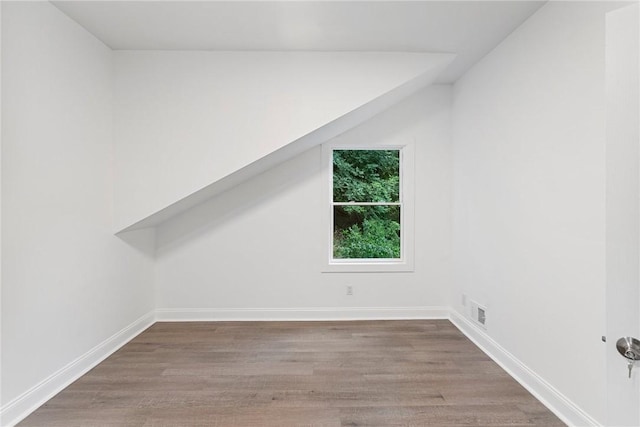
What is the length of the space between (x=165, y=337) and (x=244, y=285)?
2.94 feet

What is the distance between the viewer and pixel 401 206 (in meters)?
4.02

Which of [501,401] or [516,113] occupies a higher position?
[516,113]

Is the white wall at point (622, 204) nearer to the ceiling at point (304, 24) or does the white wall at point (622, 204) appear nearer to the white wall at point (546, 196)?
the white wall at point (546, 196)

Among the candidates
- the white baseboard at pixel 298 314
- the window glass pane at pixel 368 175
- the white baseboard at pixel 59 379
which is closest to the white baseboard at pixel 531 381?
the white baseboard at pixel 298 314

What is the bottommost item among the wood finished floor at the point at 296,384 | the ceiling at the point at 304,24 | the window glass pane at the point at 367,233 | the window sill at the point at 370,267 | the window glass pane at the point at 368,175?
the wood finished floor at the point at 296,384

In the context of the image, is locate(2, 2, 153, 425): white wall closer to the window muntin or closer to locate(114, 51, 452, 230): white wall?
locate(114, 51, 452, 230): white wall

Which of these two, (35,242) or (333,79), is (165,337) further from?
(333,79)

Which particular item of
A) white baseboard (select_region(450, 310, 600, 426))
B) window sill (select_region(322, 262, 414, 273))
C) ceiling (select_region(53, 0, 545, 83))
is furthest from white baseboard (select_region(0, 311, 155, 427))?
white baseboard (select_region(450, 310, 600, 426))

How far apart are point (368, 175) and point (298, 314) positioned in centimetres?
171

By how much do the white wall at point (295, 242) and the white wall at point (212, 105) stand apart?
78 cm

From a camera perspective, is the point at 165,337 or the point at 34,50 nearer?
the point at 34,50

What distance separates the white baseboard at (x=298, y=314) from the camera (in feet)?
12.6

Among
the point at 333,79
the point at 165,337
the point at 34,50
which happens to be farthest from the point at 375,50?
the point at 165,337

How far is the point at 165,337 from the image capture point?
3379mm
